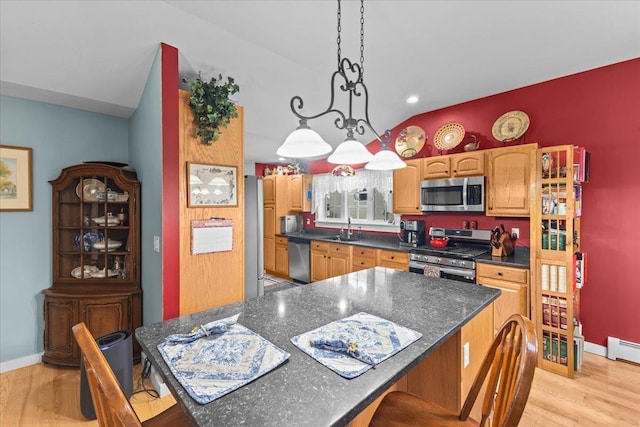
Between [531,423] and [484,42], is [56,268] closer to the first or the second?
[531,423]

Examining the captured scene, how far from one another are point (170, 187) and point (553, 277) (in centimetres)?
327

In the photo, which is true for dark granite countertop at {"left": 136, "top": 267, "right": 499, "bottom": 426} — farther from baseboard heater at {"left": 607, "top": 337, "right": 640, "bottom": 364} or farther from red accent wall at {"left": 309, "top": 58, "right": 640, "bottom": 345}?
baseboard heater at {"left": 607, "top": 337, "right": 640, "bottom": 364}

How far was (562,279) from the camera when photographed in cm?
255

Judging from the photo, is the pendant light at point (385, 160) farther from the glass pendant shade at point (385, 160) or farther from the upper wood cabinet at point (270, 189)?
the upper wood cabinet at point (270, 189)

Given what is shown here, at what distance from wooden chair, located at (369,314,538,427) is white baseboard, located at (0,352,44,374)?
331cm

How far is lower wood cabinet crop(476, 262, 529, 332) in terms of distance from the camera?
108 inches

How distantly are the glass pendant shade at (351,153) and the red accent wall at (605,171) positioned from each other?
8.18 feet

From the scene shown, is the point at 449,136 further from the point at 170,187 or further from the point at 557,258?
the point at 170,187

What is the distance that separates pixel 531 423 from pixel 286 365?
6.56 feet

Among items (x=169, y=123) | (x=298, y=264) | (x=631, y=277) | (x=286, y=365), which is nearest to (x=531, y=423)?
(x=631, y=277)

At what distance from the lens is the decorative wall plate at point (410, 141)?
13.1ft

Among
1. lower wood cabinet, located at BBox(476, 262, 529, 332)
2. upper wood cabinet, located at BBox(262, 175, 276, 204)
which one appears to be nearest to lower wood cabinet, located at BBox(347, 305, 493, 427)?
lower wood cabinet, located at BBox(476, 262, 529, 332)

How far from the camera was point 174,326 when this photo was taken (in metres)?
1.30

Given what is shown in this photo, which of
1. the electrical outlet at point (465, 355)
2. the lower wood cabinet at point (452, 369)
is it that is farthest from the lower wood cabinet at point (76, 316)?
the electrical outlet at point (465, 355)
